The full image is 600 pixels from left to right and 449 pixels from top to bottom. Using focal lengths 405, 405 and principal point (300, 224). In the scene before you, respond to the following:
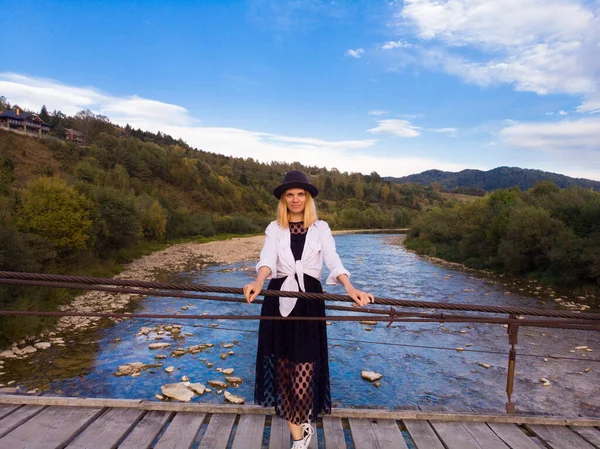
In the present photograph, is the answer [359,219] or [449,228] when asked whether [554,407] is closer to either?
[449,228]

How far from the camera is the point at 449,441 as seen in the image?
2.77m

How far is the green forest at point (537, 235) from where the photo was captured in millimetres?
18766

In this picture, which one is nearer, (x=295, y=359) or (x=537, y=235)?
(x=295, y=359)

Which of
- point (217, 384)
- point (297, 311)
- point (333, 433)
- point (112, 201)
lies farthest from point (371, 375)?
point (112, 201)

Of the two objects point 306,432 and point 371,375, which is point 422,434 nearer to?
point 306,432

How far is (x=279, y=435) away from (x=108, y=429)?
1182 millimetres

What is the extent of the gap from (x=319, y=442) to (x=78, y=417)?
1751 millimetres

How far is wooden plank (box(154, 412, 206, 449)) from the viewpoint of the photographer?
264 centimetres

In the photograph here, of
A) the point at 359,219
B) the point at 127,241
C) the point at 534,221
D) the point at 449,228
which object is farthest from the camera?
the point at 359,219

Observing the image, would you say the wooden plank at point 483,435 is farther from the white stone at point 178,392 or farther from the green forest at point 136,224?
the green forest at point 136,224

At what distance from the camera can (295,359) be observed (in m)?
2.68

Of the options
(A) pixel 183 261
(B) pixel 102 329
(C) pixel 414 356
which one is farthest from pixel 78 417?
(A) pixel 183 261

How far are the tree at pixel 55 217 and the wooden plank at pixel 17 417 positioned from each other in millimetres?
15877

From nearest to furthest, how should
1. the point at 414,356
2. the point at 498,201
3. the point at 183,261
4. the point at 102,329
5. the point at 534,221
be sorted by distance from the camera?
the point at 414,356 → the point at 102,329 → the point at 534,221 → the point at 183,261 → the point at 498,201
